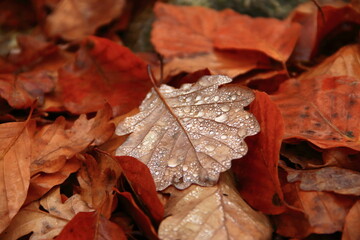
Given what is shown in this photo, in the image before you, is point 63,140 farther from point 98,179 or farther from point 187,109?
point 187,109

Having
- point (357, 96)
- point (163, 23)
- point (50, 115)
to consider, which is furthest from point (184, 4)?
point (357, 96)

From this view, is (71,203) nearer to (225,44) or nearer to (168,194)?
(168,194)

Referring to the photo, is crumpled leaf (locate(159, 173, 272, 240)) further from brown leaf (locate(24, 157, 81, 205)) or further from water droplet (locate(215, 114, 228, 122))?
brown leaf (locate(24, 157, 81, 205))

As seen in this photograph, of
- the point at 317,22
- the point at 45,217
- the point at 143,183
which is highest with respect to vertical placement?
the point at 317,22

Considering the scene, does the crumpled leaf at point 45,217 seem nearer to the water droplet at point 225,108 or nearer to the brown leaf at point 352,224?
the water droplet at point 225,108

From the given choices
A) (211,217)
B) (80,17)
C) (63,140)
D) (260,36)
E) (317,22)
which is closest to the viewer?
(211,217)

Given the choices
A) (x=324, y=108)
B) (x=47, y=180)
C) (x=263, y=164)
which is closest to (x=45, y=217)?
(x=47, y=180)

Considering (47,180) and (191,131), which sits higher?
(191,131)
